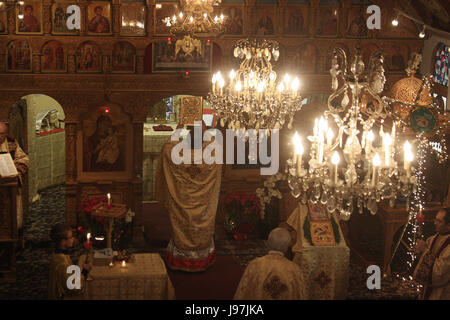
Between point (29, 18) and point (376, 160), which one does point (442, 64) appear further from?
point (376, 160)

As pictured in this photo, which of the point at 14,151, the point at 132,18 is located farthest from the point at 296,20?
the point at 14,151

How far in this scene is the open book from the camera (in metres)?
12.4

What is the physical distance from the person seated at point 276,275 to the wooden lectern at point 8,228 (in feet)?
17.0

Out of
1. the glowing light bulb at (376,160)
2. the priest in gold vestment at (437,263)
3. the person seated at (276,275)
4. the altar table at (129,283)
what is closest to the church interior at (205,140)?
the altar table at (129,283)

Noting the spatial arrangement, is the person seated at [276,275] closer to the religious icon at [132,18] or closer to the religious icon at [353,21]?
the religious icon at [132,18]

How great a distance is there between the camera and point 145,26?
14.7 m

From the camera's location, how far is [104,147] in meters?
15.0

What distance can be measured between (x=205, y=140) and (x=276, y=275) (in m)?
5.01

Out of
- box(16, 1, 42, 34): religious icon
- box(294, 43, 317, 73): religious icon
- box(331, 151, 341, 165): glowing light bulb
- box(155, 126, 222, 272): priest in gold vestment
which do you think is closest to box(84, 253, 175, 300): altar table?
box(155, 126, 222, 272): priest in gold vestment

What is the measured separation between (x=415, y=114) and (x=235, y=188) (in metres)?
5.82

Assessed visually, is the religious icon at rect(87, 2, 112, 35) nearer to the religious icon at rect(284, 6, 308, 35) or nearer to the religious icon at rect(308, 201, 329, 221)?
the religious icon at rect(284, 6, 308, 35)

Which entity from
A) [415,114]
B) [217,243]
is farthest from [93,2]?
[415,114]

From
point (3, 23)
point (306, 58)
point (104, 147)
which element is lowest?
point (104, 147)
